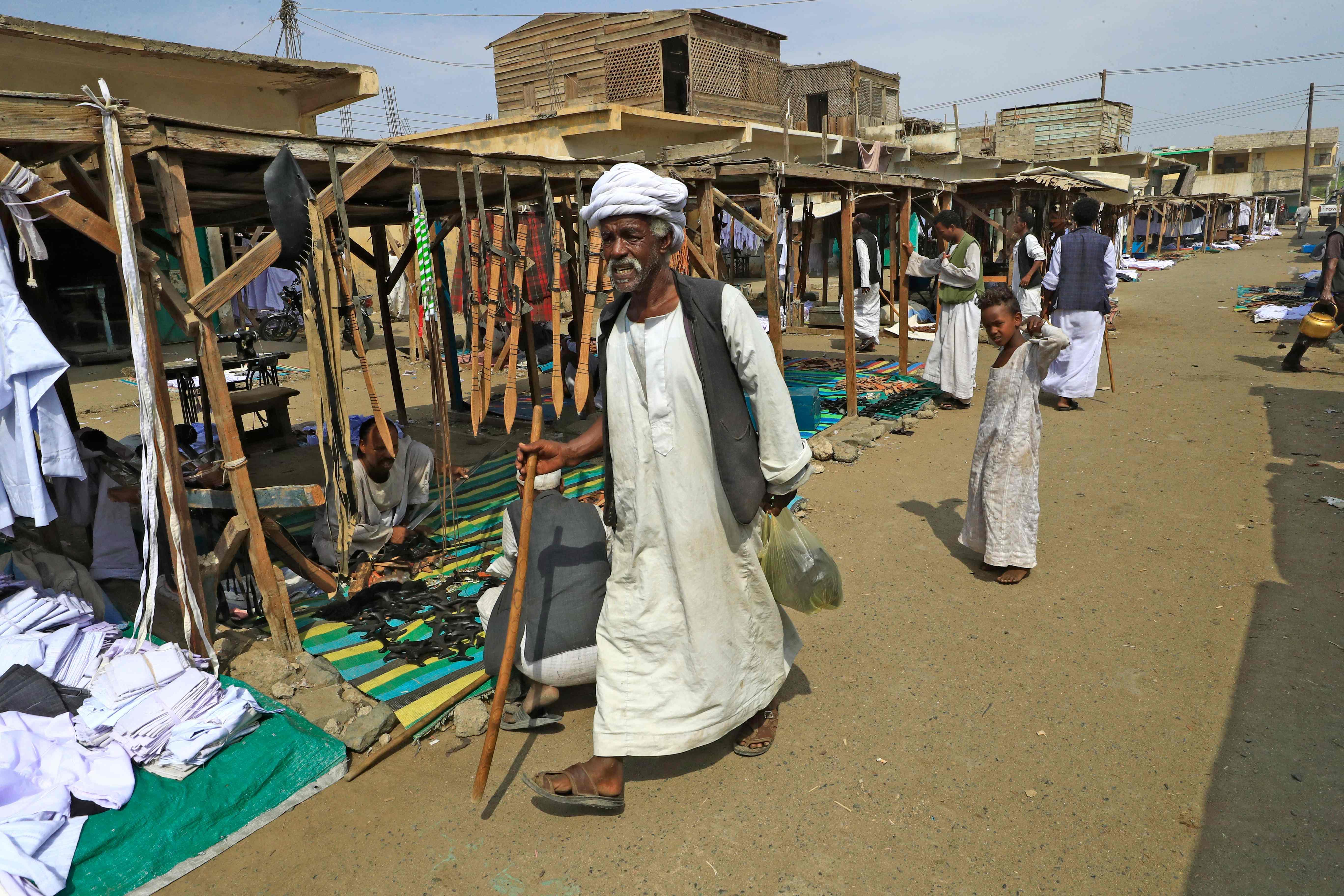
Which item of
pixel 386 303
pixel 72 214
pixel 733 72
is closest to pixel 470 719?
pixel 72 214

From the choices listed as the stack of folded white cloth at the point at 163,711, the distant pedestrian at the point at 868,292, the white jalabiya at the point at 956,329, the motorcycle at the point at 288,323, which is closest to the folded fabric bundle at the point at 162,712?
the stack of folded white cloth at the point at 163,711

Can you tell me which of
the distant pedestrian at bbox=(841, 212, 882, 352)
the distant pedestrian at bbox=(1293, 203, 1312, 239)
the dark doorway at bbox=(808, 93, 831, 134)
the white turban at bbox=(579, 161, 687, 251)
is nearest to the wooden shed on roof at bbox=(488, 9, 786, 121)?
the dark doorway at bbox=(808, 93, 831, 134)

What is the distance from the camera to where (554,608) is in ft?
9.73

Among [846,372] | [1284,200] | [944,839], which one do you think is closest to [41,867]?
[944,839]

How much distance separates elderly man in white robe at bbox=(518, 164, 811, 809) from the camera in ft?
7.98

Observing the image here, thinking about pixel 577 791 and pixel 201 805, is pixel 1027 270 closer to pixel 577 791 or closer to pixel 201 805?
pixel 577 791

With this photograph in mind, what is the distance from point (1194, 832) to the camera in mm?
2430

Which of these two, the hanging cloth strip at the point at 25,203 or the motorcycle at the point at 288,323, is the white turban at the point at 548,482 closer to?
the hanging cloth strip at the point at 25,203

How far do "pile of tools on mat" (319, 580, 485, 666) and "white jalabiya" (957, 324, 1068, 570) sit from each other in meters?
2.68

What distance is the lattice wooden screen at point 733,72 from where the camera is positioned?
16375mm

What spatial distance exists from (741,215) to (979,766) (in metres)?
4.53

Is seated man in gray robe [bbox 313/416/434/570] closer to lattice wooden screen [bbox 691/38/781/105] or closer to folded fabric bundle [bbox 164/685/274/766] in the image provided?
folded fabric bundle [bbox 164/685/274/766]

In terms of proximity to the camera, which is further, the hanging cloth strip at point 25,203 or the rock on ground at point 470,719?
the rock on ground at point 470,719

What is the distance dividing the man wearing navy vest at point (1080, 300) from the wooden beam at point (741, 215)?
3408 millimetres
